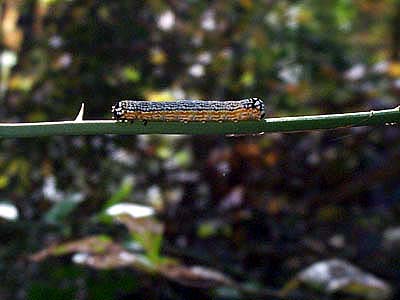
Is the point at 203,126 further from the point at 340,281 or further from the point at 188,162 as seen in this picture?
the point at 188,162

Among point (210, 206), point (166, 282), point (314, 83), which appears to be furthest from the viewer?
point (314, 83)

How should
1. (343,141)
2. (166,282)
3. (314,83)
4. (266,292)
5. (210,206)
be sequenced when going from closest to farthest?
(266,292)
(166,282)
(210,206)
(343,141)
(314,83)

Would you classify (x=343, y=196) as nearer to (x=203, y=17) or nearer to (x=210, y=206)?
(x=210, y=206)

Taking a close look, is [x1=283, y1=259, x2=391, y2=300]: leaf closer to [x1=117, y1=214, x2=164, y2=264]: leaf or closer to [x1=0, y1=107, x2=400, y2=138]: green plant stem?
[x1=117, y1=214, x2=164, y2=264]: leaf

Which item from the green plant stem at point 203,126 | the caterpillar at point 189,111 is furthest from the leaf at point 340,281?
the green plant stem at point 203,126

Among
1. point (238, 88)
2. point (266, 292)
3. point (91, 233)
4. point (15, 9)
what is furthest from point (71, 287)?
point (15, 9)

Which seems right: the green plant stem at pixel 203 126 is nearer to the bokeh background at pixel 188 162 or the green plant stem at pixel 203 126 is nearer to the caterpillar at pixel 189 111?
the caterpillar at pixel 189 111

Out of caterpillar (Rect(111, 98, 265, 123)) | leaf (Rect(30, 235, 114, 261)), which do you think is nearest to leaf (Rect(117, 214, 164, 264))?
leaf (Rect(30, 235, 114, 261))
